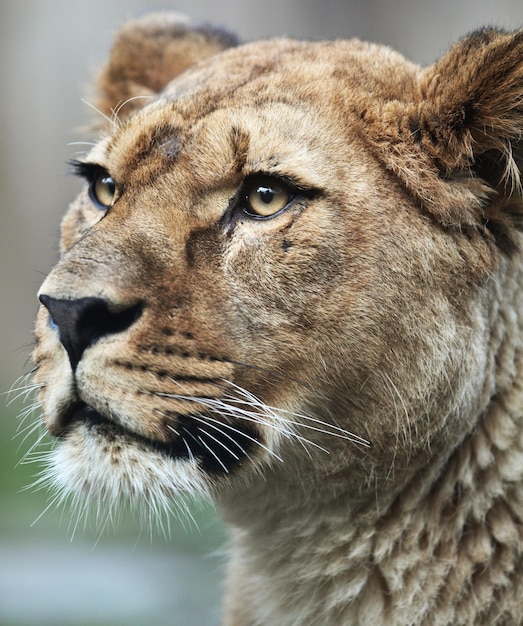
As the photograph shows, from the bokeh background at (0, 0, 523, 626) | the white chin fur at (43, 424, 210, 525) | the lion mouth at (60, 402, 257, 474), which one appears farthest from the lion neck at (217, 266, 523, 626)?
the bokeh background at (0, 0, 523, 626)

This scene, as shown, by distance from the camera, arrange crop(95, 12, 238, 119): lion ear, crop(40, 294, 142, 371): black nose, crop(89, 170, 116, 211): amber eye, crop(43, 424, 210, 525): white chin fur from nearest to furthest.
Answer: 1. crop(40, 294, 142, 371): black nose
2. crop(43, 424, 210, 525): white chin fur
3. crop(89, 170, 116, 211): amber eye
4. crop(95, 12, 238, 119): lion ear

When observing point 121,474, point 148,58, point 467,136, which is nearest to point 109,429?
point 121,474

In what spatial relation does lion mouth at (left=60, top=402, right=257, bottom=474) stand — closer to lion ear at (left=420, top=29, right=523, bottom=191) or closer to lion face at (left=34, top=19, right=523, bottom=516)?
lion face at (left=34, top=19, right=523, bottom=516)

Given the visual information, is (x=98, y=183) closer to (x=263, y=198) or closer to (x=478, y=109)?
(x=263, y=198)

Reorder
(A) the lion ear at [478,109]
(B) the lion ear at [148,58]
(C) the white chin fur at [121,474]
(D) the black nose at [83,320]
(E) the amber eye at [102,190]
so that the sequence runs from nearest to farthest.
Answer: (D) the black nose at [83,320]
(C) the white chin fur at [121,474]
(A) the lion ear at [478,109]
(E) the amber eye at [102,190]
(B) the lion ear at [148,58]

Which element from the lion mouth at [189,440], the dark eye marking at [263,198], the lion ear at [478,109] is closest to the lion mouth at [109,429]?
the lion mouth at [189,440]

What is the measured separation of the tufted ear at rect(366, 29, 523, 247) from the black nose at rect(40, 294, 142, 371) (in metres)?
1.09

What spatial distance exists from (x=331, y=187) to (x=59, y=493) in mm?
1426

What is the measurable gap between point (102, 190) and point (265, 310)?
3.29 ft

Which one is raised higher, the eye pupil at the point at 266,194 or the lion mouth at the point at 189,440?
the eye pupil at the point at 266,194

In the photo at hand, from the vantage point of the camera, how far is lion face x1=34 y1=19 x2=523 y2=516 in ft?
9.29

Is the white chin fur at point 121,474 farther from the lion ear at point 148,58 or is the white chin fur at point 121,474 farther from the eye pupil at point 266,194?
the lion ear at point 148,58

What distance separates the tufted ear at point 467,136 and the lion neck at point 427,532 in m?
0.38

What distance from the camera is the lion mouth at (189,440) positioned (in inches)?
112
